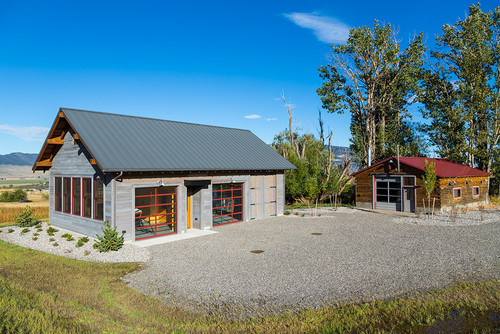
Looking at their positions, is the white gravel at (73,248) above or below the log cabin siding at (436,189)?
below

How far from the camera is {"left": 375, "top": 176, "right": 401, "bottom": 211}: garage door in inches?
888

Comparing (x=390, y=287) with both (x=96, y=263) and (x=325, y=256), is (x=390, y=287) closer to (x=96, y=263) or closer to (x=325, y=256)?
(x=325, y=256)

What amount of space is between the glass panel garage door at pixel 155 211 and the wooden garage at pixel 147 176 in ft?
0.14

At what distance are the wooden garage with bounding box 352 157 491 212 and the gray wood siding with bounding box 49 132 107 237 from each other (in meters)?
17.8

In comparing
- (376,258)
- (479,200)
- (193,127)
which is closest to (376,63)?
(479,200)

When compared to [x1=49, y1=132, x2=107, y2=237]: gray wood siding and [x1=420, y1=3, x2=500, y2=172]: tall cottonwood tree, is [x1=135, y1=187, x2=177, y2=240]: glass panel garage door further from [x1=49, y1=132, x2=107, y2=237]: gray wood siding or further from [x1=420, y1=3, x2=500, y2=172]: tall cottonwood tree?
[x1=420, y1=3, x2=500, y2=172]: tall cottonwood tree

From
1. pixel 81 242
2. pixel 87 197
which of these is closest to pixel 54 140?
pixel 87 197

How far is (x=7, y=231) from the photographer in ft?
52.7

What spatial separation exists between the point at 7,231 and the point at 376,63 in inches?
1247

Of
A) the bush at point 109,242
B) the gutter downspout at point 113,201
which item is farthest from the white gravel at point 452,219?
the gutter downspout at point 113,201

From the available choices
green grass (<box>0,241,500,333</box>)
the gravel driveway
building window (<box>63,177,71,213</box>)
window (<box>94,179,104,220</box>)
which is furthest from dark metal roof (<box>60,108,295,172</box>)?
green grass (<box>0,241,500,333</box>)

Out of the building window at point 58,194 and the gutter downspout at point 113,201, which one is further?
the building window at point 58,194

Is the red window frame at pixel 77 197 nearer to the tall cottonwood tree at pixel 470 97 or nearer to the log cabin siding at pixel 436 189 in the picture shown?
the log cabin siding at pixel 436 189

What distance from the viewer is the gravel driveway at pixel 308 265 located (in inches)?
298
